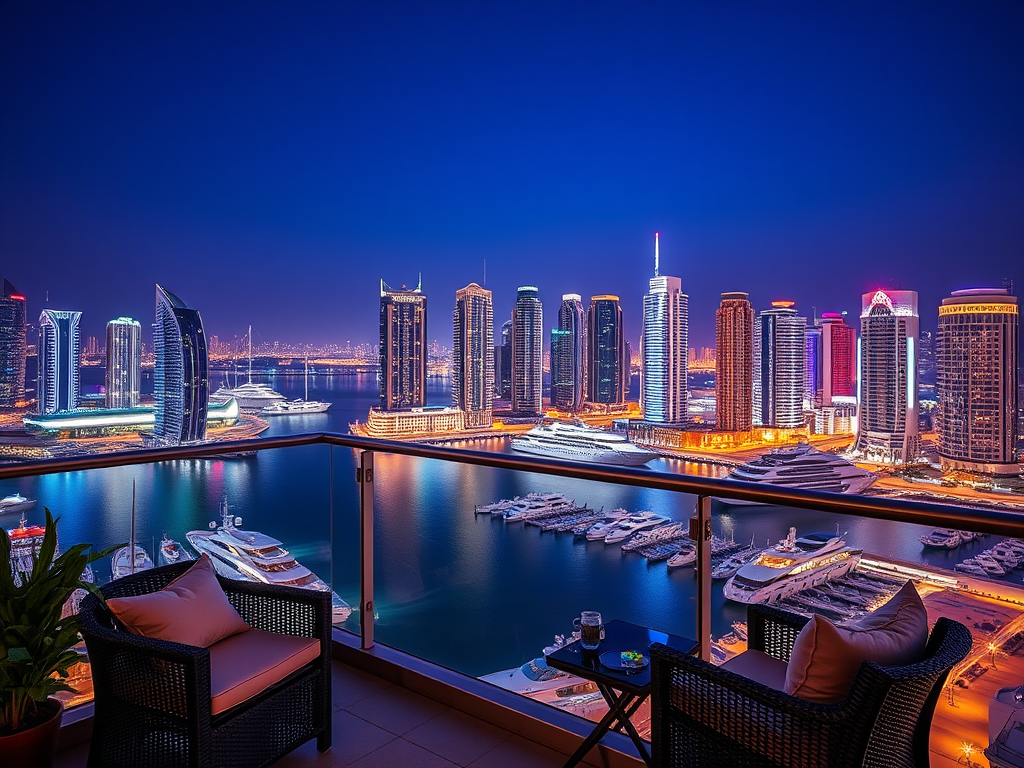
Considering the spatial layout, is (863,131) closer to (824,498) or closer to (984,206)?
(984,206)

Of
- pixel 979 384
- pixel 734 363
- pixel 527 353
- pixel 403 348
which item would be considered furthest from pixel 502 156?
pixel 979 384

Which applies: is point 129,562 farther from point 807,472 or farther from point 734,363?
point 734,363

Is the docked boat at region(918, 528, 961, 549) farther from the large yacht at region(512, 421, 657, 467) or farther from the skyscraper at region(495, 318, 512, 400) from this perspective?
the skyscraper at region(495, 318, 512, 400)

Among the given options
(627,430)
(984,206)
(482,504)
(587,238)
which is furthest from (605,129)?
(482,504)

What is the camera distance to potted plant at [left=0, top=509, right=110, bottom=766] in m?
1.67

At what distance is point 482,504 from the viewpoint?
12.7 meters

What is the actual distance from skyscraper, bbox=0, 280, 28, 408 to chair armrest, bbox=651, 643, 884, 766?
2022cm

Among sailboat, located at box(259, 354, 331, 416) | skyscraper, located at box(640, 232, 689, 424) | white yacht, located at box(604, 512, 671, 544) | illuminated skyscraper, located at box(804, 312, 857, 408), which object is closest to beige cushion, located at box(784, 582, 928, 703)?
white yacht, located at box(604, 512, 671, 544)

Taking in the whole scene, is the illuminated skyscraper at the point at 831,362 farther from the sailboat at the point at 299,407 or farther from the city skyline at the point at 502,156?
the sailboat at the point at 299,407

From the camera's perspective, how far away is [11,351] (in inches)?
639

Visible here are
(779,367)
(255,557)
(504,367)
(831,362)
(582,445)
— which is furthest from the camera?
(504,367)

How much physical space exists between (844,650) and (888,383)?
88.8ft

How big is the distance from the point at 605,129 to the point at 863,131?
14470 millimetres

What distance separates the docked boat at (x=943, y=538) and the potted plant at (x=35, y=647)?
2.37 metres
